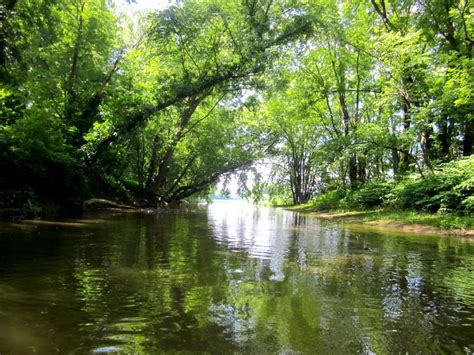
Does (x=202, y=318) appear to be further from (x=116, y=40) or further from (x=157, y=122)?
(x=116, y=40)

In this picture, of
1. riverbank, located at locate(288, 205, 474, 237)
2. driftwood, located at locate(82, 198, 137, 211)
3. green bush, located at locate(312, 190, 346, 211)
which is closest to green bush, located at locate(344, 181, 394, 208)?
riverbank, located at locate(288, 205, 474, 237)

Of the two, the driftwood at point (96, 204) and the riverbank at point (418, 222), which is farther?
the driftwood at point (96, 204)

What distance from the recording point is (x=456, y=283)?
18.0 feet

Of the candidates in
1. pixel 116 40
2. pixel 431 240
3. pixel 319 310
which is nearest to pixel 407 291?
pixel 319 310

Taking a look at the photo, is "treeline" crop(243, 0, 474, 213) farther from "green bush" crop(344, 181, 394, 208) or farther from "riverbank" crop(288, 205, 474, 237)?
"riverbank" crop(288, 205, 474, 237)

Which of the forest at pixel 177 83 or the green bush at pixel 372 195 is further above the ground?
the forest at pixel 177 83

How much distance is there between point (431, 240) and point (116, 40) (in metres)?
18.5

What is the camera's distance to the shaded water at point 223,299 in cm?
301

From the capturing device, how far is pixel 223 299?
423 cm

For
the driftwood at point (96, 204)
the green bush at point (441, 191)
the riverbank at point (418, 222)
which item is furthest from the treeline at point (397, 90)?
the driftwood at point (96, 204)

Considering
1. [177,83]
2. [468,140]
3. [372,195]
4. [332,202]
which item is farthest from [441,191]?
[177,83]

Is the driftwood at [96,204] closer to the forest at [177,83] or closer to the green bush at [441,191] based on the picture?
the forest at [177,83]

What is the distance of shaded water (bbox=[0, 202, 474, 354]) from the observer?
301 cm

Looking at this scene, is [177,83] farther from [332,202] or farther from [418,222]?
[332,202]
